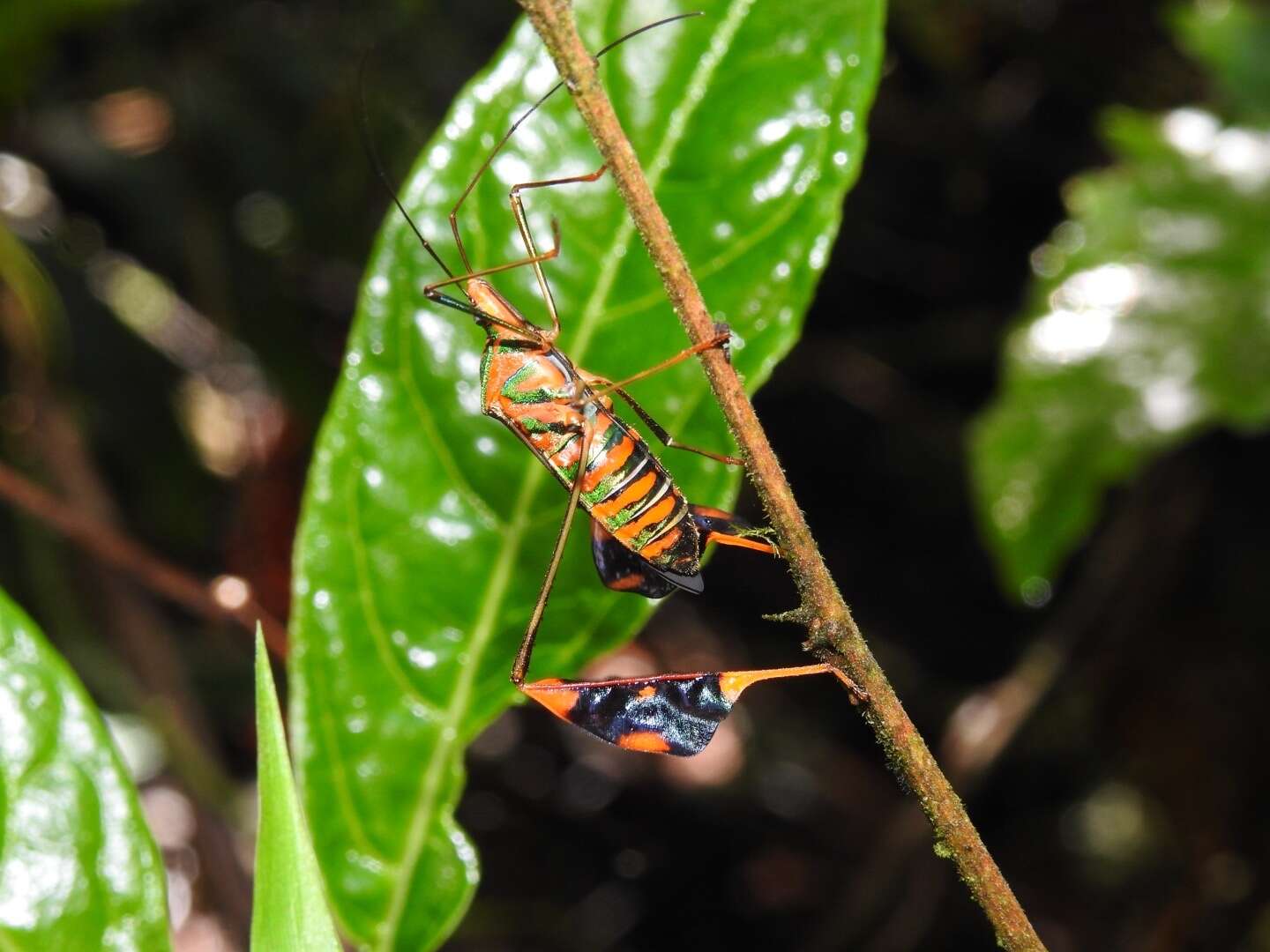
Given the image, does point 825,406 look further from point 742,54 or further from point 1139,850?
point 742,54

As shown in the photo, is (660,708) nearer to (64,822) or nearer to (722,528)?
(722,528)

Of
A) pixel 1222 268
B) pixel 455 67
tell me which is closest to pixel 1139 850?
pixel 1222 268

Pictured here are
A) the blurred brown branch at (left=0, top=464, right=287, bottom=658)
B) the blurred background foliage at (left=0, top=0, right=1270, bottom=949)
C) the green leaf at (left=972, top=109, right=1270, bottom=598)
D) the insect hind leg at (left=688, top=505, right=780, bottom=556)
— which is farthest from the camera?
the blurred background foliage at (left=0, top=0, right=1270, bottom=949)

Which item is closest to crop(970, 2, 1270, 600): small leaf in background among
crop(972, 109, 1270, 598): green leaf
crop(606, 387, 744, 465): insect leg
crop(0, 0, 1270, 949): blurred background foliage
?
crop(972, 109, 1270, 598): green leaf

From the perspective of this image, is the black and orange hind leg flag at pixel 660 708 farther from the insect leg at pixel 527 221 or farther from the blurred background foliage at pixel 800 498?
the blurred background foliage at pixel 800 498

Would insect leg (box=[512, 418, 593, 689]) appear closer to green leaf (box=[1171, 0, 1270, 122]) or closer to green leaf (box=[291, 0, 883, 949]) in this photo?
green leaf (box=[291, 0, 883, 949])

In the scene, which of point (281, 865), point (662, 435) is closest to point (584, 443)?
point (662, 435)
